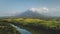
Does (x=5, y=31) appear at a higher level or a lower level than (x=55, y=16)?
lower

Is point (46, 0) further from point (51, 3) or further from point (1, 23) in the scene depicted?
point (1, 23)

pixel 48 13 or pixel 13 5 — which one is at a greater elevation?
pixel 13 5

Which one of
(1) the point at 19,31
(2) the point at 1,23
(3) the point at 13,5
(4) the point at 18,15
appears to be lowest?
(1) the point at 19,31

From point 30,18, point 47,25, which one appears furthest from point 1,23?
point 47,25

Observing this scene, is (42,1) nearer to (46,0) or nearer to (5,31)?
(46,0)

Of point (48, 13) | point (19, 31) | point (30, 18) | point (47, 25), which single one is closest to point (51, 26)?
point (47, 25)

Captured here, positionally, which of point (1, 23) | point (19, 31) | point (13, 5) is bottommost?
point (19, 31)
